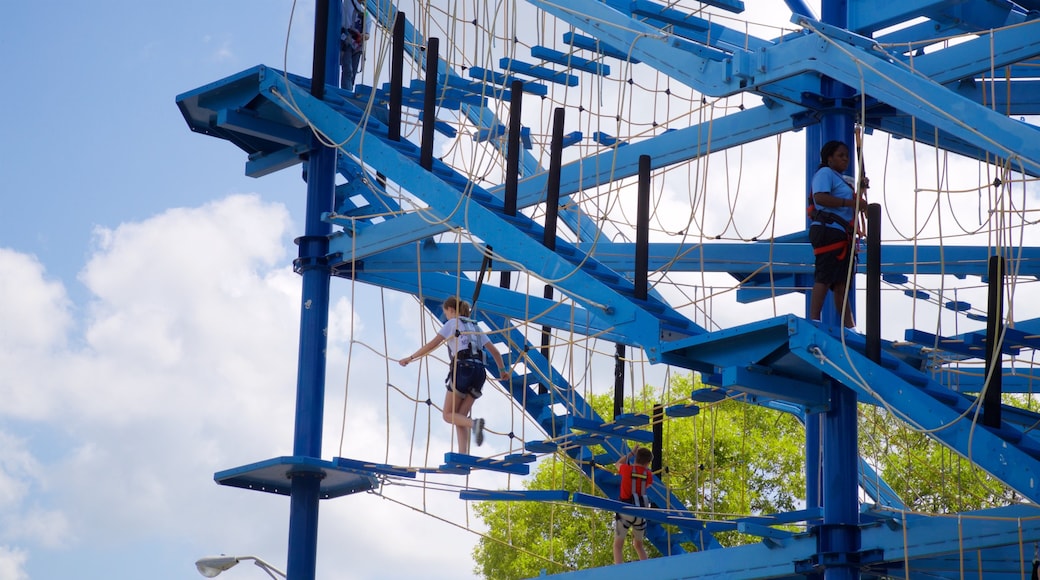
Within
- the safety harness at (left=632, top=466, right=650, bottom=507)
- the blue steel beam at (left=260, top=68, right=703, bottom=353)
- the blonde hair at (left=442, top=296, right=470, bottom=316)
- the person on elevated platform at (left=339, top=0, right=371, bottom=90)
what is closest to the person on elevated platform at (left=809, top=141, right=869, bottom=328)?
the blue steel beam at (left=260, top=68, right=703, bottom=353)

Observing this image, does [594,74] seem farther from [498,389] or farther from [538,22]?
[498,389]

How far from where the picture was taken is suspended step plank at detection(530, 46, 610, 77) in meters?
16.4

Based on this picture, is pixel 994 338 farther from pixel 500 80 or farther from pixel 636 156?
pixel 500 80

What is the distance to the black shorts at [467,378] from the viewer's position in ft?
48.7

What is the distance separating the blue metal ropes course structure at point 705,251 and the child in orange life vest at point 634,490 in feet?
1.85

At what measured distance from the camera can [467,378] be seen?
14844 mm

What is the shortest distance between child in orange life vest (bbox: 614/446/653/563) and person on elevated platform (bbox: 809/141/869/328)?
13.1 ft

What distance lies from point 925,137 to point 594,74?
4071mm

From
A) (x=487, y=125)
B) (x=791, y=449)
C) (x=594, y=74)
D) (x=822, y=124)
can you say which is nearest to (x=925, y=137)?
(x=822, y=124)

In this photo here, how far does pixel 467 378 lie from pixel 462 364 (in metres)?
0.14

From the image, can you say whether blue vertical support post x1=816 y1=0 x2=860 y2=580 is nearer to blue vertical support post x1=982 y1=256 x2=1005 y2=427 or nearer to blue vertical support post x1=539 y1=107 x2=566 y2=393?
blue vertical support post x1=982 y1=256 x2=1005 y2=427

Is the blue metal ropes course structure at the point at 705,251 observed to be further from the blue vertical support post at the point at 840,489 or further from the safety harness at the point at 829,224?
the safety harness at the point at 829,224

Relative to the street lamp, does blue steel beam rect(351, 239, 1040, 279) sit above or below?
above

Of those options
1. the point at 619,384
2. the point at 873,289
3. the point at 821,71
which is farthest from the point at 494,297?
the point at 873,289
